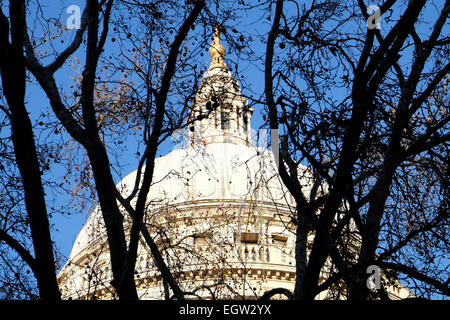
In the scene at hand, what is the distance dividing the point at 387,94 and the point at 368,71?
627mm

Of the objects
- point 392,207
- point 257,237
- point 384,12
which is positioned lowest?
point 392,207

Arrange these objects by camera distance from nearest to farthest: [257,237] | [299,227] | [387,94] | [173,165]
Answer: [387,94] → [299,227] → [257,237] → [173,165]

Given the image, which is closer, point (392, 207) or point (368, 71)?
point (368, 71)

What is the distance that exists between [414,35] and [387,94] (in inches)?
52.7

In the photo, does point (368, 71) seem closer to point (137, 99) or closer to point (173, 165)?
point (137, 99)

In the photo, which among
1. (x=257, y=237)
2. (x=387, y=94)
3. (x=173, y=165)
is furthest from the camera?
(x=173, y=165)

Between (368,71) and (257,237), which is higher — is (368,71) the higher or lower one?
the lower one

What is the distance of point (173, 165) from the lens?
45.7 m

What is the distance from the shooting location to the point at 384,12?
9.34 m
